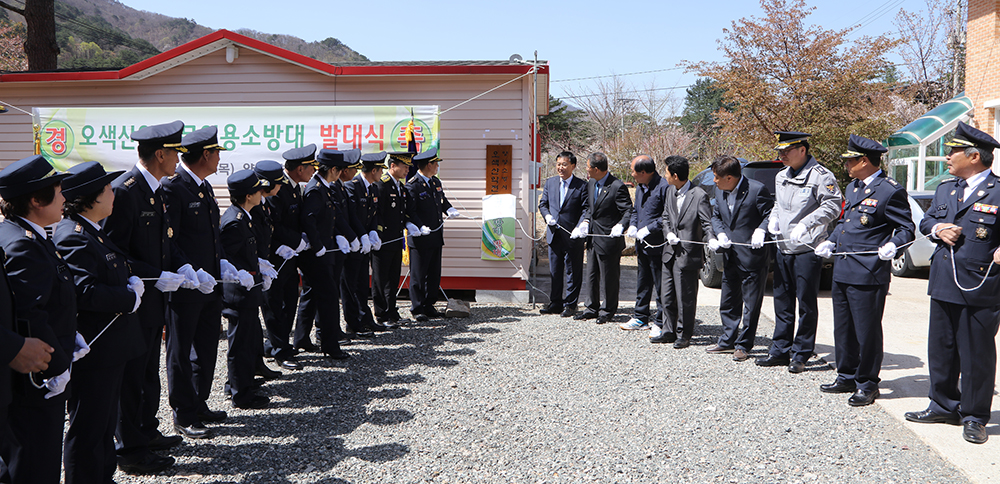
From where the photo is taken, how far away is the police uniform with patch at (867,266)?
4488mm

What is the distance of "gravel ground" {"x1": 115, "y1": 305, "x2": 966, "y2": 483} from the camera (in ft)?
11.2

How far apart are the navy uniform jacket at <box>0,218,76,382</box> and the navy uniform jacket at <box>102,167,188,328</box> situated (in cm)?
82

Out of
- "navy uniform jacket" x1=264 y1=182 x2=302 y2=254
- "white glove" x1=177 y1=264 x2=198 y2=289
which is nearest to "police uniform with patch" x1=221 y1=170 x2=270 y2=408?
"white glove" x1=177 y1=264 x2=198 y2=289

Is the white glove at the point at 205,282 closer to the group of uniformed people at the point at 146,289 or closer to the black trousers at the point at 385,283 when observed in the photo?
the group of uniformed people at the point at 146,289

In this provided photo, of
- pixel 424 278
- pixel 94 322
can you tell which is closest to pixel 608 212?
pixel 424 278

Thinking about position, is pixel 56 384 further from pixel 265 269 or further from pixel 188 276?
pixel 265 269

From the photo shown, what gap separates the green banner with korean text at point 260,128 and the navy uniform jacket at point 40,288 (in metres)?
5.91

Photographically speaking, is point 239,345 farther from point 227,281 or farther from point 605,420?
point 605,420


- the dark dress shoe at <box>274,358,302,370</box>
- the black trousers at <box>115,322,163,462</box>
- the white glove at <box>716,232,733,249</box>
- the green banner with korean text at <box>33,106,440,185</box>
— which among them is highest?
the green banner with korean text at <box>33,106,440,185</box>

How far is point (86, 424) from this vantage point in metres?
2.79

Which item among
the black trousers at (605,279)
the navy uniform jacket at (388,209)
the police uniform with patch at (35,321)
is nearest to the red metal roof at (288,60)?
the navy uniform jacket at (388,209)

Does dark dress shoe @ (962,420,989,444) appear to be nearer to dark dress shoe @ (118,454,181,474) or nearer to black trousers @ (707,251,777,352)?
black trousers @ (707,251,777,352)

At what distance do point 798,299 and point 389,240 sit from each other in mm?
A: 4067

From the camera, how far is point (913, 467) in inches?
136
